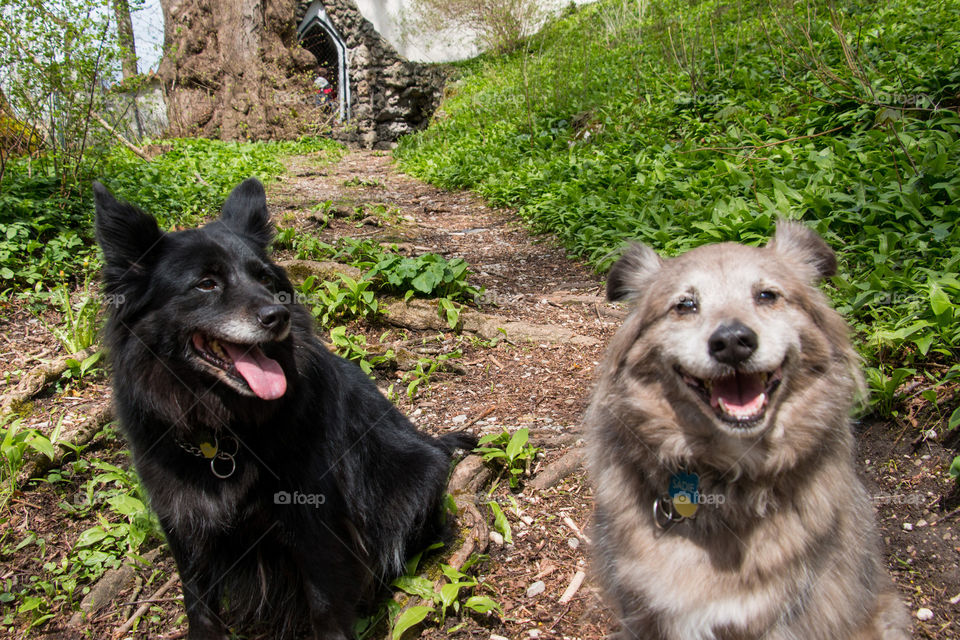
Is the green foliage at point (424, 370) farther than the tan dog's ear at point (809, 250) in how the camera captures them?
Yes

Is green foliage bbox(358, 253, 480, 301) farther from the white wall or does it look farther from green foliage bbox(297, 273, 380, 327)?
the white wall

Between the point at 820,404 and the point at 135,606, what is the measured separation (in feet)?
10.3

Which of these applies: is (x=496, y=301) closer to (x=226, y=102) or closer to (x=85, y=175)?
(x=85, y=175)

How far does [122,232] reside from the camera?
7.38ft

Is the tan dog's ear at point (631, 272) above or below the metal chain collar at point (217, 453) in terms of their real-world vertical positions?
above

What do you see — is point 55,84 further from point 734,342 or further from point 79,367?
point 734,342

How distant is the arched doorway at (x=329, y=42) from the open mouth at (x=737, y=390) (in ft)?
54.5

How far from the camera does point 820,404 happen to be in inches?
78.6

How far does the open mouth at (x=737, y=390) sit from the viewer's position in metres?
1.90

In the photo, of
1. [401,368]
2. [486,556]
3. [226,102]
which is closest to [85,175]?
[401,368]

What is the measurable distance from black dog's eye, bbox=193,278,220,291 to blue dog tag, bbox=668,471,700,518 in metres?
1.93

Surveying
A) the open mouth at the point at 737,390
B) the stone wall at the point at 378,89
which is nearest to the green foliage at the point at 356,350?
the open mouth at the point at 737,390

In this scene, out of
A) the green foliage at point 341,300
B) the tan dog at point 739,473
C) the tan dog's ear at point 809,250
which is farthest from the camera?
the green foliage at point 341,300

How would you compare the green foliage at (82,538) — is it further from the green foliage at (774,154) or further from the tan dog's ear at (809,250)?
the green foliage at (774,154)
